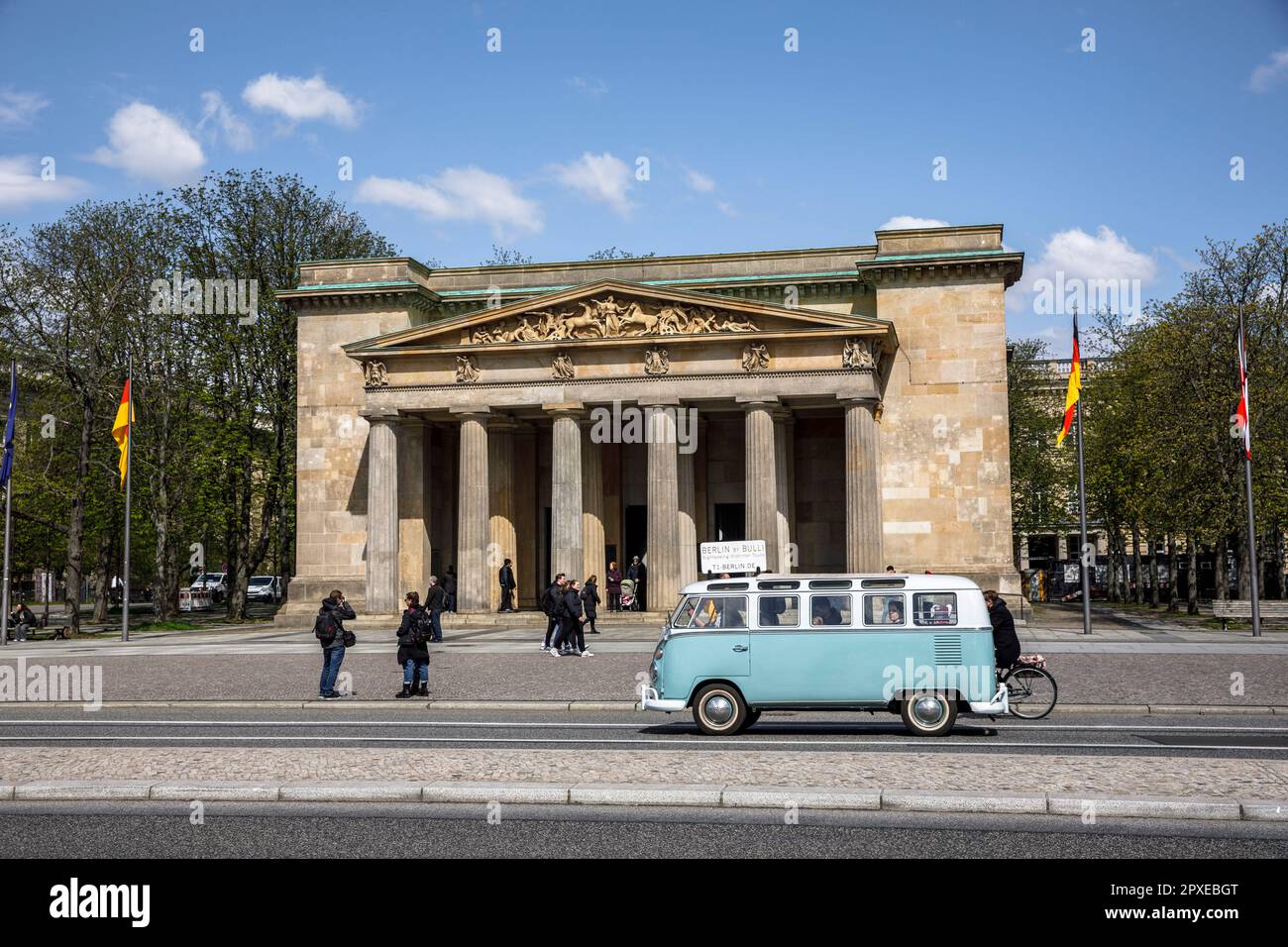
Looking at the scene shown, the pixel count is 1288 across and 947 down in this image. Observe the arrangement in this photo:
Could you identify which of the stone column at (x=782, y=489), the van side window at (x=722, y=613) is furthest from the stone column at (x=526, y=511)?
the van side window at (x=722, y=613)

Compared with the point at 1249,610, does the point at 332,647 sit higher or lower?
higher

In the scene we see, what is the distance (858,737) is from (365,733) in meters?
7.13

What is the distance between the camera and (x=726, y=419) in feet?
170

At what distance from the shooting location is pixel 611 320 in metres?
46.5

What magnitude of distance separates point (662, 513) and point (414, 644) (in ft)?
74.4

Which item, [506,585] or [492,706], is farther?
[506,585]

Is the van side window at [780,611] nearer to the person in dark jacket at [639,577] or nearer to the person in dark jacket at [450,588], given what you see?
the person in dark jacket at [450,588]

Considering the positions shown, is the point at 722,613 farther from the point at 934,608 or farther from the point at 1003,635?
the point at 1003,635

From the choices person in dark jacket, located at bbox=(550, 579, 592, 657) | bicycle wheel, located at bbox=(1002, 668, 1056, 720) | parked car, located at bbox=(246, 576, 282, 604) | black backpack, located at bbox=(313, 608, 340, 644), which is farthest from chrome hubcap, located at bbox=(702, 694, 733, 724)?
parked car, located at bbox=(246, 576, 282, 604)

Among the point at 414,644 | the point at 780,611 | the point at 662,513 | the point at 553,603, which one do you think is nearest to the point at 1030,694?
the point at 780,611

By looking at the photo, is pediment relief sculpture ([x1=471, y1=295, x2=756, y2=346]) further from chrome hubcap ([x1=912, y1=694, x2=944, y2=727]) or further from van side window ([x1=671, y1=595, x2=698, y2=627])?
chrome hubcap ([x1=912, y1=694, x2=944, y2=727])

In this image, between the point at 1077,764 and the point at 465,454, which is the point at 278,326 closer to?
the point at 465,454
